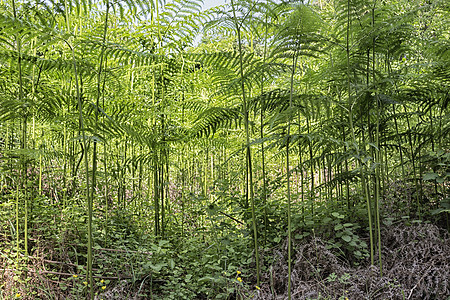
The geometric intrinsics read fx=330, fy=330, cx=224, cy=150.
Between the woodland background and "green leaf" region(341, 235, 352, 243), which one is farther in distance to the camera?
"green leaf" region(341, 235, 352, 243)

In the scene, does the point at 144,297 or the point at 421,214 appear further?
the point at 421,214

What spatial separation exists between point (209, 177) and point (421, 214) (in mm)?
3134

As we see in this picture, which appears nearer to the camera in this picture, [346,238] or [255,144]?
[255,144]

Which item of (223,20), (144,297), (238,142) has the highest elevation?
(223,20)

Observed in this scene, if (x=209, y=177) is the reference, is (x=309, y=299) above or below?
below

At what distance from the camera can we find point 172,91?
261 cm

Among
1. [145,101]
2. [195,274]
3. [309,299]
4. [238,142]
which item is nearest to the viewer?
[309,299]

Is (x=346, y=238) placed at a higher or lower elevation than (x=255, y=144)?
lower

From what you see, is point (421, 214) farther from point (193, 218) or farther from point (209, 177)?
point (209, 177)

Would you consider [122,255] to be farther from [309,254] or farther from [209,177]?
[209,177]

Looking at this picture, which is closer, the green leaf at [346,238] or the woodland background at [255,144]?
the woodland background at [255,144]

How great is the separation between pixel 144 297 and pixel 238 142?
1696mm

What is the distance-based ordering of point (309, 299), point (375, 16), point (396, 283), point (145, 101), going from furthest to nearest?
point (145, 101)
point (375, 16)
point (396, 283)
point (309, 299)

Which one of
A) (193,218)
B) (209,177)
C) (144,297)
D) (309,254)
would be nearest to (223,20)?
(309,254)
